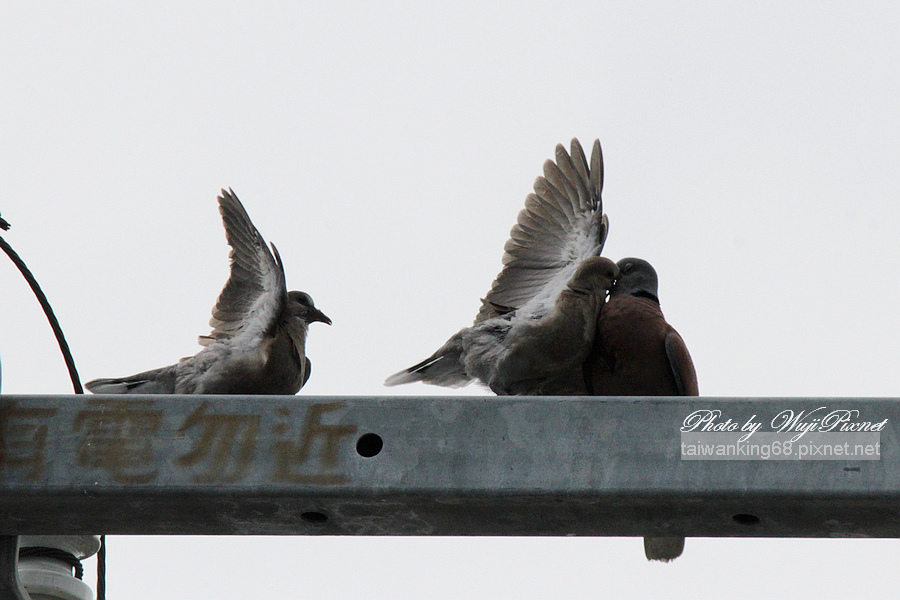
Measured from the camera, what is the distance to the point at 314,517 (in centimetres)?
222

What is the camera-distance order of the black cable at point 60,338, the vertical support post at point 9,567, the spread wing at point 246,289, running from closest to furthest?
the vertical support post at point 9,567, the black cable at point 60,338, the spread wing at point 246,289

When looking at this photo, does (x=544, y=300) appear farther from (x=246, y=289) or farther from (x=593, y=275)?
(x=246, y=289)

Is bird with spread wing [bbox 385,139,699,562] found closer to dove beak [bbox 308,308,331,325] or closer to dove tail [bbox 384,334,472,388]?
dove tail [bbox 384,334,472,388]

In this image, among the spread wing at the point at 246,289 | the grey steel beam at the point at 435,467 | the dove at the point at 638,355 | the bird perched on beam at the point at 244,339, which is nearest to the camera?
the grey steel beam at the point at 435,467

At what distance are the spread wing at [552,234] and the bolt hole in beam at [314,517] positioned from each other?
7.52ft

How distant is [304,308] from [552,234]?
3.68 feet

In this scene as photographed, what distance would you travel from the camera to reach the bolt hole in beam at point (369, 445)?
2.14m

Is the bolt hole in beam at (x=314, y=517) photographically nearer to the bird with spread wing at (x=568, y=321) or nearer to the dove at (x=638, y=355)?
the bird with spread wing at (x=568, y=321)

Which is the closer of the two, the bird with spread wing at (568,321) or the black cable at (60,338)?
A: the black cable at (60,338)

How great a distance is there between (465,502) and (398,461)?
0.15m

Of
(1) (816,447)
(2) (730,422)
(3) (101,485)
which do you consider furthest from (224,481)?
(1) (816,447)

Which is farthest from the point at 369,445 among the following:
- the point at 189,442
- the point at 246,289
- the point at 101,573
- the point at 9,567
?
the point at 246,289

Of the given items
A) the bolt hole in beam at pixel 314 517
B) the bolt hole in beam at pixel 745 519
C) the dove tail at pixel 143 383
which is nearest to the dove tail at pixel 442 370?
the dove tail at pixel 143 383

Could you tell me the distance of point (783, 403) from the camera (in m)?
2.10
